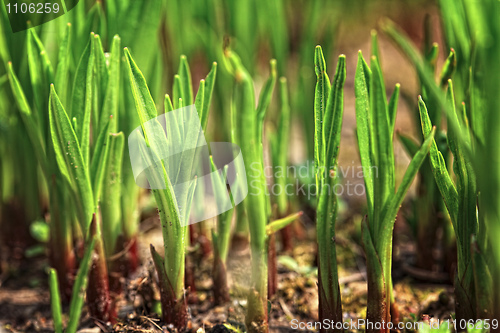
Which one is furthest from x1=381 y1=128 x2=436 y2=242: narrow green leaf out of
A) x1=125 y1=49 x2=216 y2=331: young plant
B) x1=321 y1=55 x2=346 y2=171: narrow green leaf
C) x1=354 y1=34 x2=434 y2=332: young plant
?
x1=125 y1=49 x2=216 y2=331: young plant

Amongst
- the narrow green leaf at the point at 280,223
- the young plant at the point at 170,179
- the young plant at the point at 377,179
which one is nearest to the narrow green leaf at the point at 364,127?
the young plant at the point at 377,179

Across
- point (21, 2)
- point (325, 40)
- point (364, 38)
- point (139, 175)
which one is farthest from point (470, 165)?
point (364, 38)

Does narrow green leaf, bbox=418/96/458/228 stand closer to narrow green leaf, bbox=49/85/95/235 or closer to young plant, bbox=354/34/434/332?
young plant, bbox=354/34/434/332

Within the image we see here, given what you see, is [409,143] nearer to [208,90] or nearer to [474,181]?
[474,181]

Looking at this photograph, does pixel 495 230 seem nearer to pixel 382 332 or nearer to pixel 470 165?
pixel 470 165

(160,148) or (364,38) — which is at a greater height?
(364,38)

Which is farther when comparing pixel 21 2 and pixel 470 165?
pixel 21 2

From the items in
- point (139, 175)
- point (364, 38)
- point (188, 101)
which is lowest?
point (139, 175)

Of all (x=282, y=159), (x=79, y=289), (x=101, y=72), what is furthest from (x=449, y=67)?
(x=79, y=289)
